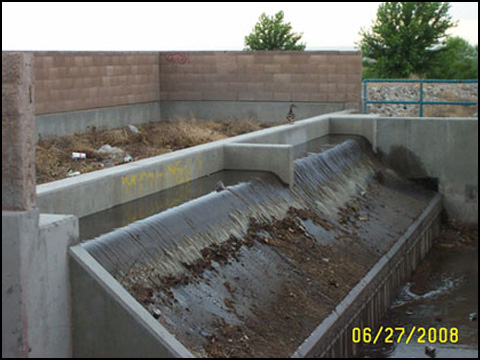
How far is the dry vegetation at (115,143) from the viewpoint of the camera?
46.3 ft

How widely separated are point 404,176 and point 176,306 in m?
12.2

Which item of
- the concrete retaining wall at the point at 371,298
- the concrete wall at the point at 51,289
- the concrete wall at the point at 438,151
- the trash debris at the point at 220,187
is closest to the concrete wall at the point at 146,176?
the trash debris at the point at 220,187

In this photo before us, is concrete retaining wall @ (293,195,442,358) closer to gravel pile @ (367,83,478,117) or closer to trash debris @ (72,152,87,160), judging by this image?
gravel pile @ (367,83,478,117)

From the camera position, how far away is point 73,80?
18.9 metres

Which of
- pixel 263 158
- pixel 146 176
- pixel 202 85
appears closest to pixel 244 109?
pixel 202 85

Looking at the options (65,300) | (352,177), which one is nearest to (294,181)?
(352,177)

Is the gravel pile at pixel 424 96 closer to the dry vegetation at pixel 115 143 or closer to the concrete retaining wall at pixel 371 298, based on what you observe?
the dry vegetation at pixel 115 143

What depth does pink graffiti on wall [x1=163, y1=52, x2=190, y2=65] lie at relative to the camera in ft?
76.4

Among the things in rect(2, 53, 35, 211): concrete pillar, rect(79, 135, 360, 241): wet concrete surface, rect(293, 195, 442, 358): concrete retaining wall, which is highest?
rect(2, 53, 35, 211): concrete pillar

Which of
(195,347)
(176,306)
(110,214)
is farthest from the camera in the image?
(110,214)

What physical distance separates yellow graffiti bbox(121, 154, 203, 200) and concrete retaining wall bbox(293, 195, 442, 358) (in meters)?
3.13

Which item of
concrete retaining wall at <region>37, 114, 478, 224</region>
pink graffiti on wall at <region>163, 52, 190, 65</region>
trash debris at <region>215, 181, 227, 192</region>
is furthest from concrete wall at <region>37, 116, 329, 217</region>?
pink graffiti on wall at <region>163, 52, 190, 65</region>

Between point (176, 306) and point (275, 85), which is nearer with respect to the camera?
point (176, 306)

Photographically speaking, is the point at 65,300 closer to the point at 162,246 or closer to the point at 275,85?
the point at 162,246
